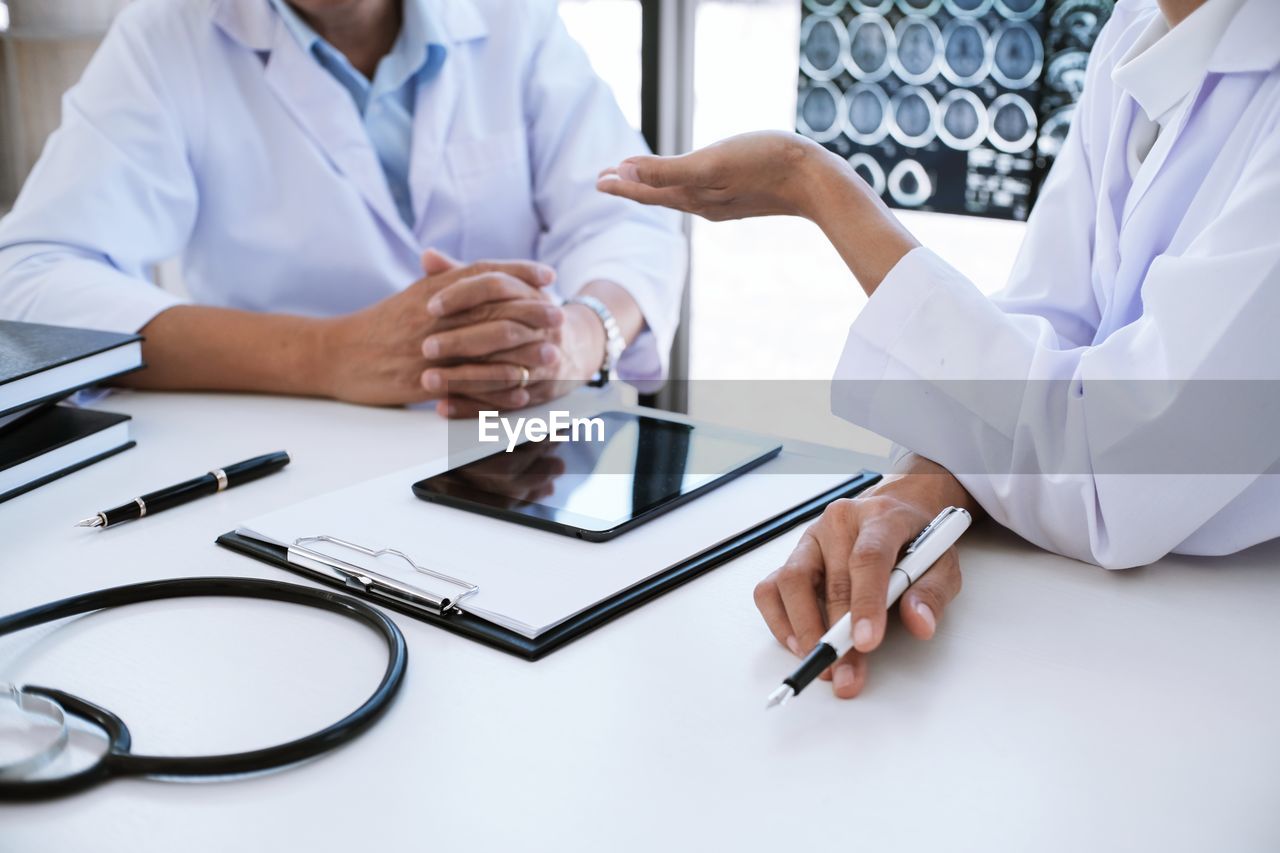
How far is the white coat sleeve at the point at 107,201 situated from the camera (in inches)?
44.3

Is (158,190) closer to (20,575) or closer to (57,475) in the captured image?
(57,475)

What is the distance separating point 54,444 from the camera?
88 cm

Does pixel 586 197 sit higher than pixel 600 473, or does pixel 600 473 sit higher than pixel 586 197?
pixel 586 197

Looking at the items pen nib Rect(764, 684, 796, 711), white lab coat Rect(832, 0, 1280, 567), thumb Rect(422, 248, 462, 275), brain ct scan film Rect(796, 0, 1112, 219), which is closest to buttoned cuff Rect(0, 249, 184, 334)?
thumb Rect(422, 248, 462, 275)

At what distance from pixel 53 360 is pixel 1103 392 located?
776mm

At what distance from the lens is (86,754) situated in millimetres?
504

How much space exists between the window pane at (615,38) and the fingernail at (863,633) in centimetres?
177

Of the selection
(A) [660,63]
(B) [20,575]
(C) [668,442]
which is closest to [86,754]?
(B) [20,575]

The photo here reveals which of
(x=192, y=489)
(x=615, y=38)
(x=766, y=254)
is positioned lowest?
(x=766, y=254)

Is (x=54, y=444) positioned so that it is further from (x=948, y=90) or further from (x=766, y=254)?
(x=766, y=254)

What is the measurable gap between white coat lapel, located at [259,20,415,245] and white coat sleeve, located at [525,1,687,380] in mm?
240

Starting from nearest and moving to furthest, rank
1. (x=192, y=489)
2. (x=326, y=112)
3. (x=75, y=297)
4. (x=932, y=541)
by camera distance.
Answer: (x=932, y=541) < (x=192, y=489) < (x=75, y=297) < (x=326, y=112)

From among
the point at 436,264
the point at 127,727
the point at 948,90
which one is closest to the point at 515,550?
the point at 127,727

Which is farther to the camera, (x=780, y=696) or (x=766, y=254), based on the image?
(x=766, y=254)
